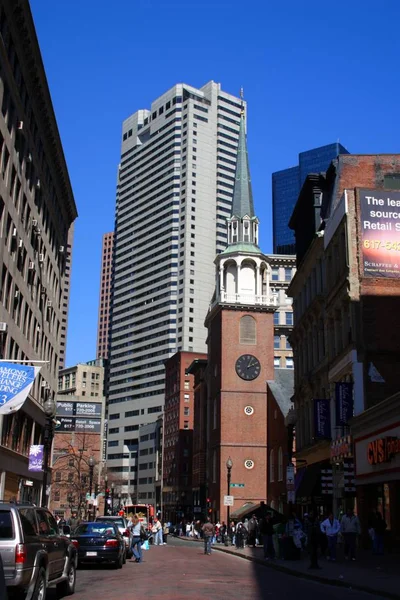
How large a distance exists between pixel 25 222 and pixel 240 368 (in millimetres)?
39377

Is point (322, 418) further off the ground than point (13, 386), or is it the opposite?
point (322, 418)

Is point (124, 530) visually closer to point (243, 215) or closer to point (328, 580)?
point (328, 580)

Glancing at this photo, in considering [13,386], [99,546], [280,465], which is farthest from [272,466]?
[13,386]

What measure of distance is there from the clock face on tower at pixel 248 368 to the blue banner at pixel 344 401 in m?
42.3

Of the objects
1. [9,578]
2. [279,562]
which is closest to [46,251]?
[279,562]

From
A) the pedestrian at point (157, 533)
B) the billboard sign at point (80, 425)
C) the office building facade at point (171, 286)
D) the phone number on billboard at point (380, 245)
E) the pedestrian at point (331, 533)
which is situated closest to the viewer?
the pedestrian at point (331, 533)

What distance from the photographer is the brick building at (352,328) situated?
107 ft

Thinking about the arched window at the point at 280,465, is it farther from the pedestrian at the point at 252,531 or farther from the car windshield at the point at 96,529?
the car windshield at the point at 96,529

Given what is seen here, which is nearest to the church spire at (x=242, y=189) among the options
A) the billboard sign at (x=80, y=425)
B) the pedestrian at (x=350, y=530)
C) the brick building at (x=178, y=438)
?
the billboard sign at (x=80, y=425)

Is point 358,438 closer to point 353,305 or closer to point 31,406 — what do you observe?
point 353,305

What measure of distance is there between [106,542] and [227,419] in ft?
170

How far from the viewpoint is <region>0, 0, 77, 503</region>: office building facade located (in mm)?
36531

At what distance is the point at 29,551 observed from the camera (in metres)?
12.3

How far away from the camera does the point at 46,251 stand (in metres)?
51.1
